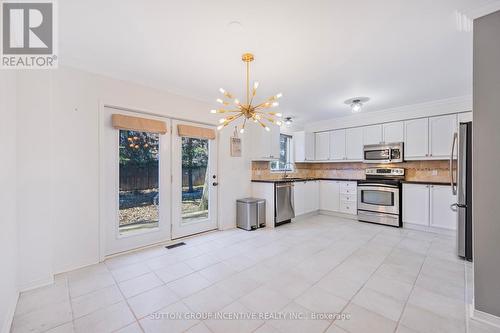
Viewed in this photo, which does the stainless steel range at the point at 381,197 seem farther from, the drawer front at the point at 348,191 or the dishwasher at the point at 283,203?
the dishwasher at the point at 283,203

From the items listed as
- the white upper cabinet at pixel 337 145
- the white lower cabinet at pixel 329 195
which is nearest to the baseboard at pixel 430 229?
the white lower cabinet at pixel 329 195

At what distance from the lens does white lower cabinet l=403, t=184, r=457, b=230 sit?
148 inches

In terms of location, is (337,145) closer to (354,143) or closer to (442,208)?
(354,143)

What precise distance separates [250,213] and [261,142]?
1.53m

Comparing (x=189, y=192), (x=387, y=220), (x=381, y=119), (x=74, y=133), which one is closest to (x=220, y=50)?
(x=74, y=133)

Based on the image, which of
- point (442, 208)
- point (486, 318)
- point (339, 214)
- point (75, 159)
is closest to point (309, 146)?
point (339, 214)

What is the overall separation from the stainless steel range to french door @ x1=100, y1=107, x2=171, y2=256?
4.06 meters

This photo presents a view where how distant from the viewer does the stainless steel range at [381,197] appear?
4328 millimetres

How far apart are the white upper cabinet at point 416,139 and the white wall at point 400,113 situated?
0.48 feet

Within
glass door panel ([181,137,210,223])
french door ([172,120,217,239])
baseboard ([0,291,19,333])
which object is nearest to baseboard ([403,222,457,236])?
french door ([172,120,217,239])

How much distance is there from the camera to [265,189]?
450 cm

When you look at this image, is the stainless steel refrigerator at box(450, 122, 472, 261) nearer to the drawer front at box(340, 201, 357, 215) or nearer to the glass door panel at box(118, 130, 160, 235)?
the drawer front at box(340, 201, 357, 215)

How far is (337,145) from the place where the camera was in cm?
553

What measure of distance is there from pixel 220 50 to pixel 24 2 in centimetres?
161
